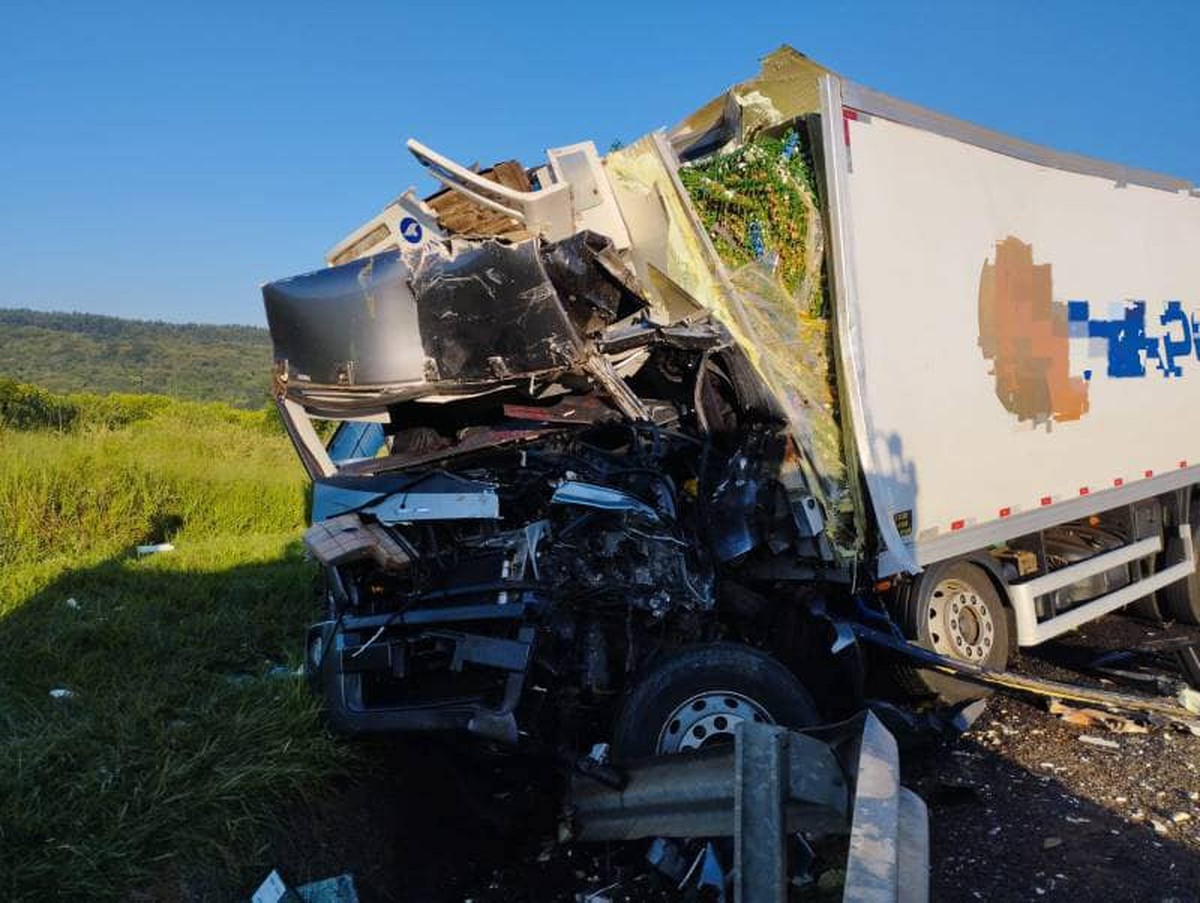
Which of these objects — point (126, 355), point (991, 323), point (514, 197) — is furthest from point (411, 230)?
point (126, 355)

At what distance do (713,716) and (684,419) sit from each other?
4.79 ft

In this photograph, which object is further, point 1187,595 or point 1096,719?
point 1187,595

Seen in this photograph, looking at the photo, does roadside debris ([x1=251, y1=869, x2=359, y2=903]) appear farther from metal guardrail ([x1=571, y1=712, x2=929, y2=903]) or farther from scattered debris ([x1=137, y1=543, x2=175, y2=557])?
scattered debris ([x1=137, y1=543, x2=175, y2=557])

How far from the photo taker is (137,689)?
429 centimetres

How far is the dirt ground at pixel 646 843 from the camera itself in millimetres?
3318

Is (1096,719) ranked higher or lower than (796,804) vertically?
lower

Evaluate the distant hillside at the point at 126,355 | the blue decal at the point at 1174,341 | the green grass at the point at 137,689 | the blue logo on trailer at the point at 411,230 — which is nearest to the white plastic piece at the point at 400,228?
the blue logo on trailer at the point at 411,230

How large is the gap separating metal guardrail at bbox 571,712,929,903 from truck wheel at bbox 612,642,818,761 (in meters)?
0.30

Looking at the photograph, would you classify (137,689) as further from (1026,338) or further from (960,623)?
(1026,338)

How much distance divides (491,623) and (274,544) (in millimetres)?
5375

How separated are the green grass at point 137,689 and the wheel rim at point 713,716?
58.6 inches

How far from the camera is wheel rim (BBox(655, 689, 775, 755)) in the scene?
3531 millimetres

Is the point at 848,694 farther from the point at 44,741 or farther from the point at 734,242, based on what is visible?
the point at 44,741

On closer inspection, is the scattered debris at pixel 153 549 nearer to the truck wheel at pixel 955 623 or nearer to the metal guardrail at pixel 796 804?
the metal guardrail at pixel 796 804
